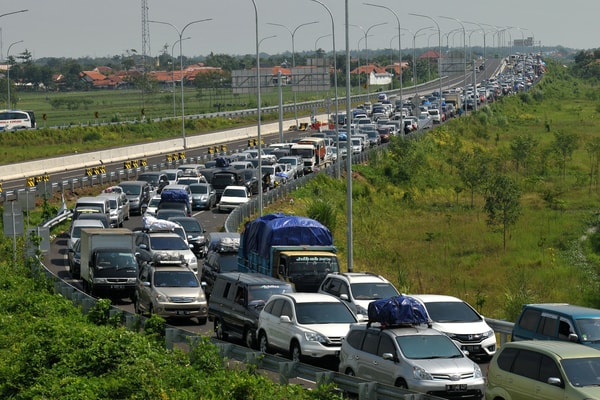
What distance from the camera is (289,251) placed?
30.7 meters

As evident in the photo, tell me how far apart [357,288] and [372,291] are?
13.9 inches

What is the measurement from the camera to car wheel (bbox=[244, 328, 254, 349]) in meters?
24.6

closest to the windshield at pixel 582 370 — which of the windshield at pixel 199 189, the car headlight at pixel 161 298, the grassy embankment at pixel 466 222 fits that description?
the car headlight at pixel 161 298

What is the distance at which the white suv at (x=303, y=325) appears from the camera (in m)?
22.4

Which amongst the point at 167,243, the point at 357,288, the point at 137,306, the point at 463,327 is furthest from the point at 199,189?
the point at 463,327

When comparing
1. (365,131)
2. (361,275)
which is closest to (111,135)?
(365,131)

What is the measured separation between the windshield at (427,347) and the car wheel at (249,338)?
18.9 ft

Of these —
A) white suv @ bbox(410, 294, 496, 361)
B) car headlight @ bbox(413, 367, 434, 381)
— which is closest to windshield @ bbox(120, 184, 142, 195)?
white suv @ bbox(410, 294, 496, 361)

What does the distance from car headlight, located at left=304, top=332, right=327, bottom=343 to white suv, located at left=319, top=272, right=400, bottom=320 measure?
3.55m

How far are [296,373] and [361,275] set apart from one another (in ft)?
28.4

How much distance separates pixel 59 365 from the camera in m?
20.0

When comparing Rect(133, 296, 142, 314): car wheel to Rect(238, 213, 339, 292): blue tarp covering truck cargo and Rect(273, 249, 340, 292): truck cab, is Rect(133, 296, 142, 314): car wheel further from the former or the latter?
Rect(273, 249, 340, 292): truck cab

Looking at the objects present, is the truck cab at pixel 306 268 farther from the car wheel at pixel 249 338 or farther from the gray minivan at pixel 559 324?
the gray minivan at pixel 559 324

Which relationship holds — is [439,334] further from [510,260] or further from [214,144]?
[214,144]
